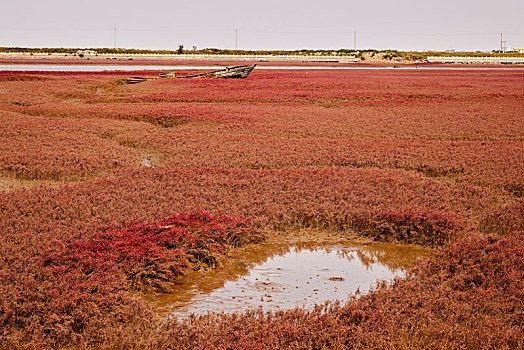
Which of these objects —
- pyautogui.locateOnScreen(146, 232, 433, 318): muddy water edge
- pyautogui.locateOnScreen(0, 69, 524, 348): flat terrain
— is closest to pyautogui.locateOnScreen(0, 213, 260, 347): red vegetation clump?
pyautogui.locateOnScreen(0, 69, 524, 348): flat terrain

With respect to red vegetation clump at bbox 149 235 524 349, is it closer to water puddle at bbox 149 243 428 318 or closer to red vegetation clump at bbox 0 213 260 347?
water puddle at bbox 149 243 428 318

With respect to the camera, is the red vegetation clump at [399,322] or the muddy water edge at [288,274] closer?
the red vegetation clump at [399,322]

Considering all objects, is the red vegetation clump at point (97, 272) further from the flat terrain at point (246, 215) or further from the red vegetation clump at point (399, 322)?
the red vegetation clump at point (399, 322)

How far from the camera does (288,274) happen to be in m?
8.69

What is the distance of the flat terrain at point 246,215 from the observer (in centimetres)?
648

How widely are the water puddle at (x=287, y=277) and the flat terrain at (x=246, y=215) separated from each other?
0.45m

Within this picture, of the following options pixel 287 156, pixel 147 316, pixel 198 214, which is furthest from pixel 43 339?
pixel 287 156

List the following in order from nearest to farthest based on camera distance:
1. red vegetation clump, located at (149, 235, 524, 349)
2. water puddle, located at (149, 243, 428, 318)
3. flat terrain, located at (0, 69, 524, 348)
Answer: red vegetation clump, located at (149, 235, 524, 349) → flat terrain, located at (0, 69, 524, 348) → water puddle, located at (149, 243, 428, 318)

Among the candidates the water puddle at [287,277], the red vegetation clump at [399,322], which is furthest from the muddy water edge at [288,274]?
the red vegetation clump at [399,322]

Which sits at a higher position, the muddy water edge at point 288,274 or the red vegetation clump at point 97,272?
the red vegetation clump at point 97,272

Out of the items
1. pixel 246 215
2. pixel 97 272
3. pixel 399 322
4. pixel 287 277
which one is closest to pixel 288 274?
pixel 287 277

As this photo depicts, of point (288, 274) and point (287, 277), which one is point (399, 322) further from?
point (288, 274)

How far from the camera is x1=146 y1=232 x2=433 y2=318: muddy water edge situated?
7523 mm

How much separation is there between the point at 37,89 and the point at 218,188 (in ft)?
108
